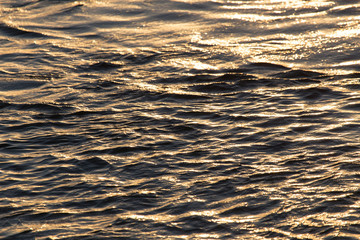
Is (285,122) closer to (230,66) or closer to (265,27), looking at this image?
(230,66)

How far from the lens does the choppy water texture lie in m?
4.55

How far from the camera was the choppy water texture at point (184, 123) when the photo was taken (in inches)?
179

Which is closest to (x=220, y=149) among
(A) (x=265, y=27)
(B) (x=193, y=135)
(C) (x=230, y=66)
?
(B) (x=193, y=135)

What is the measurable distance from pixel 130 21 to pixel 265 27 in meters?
2.30

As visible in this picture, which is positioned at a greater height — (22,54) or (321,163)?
(22,54)

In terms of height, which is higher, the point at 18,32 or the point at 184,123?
the point at 18,32

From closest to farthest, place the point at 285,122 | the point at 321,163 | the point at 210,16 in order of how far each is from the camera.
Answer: the point at 321,163 < the point at 285,122 < the point at 210,16

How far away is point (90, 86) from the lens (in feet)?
24.0

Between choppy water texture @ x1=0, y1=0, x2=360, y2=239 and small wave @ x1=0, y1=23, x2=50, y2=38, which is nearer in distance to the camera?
choppy water texture @ x1=0, y1=0, x2=360, y2=239

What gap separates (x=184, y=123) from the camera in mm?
6180

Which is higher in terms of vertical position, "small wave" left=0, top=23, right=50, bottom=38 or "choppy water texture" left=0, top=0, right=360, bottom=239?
"small wave" left=0, top=23, right=50, bottom=38

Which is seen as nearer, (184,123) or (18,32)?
(184,123)

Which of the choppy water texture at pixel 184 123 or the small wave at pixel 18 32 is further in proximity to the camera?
the small wave at pixel 18 32

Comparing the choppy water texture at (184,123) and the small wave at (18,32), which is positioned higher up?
the small wave at (18,32)
